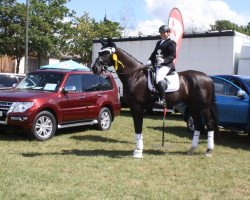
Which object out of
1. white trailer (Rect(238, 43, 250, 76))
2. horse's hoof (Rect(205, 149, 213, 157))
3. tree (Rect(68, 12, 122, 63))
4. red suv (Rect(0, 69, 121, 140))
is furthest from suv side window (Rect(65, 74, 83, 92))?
tree (Rect(68, 12, 122, 63))

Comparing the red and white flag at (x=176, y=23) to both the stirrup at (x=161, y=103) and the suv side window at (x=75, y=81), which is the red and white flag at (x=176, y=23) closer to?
the suv side window at (x=75, y=81)

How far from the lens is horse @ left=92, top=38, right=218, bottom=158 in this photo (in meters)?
8.87

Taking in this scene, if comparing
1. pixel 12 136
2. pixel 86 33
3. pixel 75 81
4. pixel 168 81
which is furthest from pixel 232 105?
pixel 86 33

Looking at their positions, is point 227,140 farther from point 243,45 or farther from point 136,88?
point 243,45

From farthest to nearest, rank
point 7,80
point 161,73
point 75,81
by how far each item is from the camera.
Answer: point 7,80
point 75,81
point 161,73

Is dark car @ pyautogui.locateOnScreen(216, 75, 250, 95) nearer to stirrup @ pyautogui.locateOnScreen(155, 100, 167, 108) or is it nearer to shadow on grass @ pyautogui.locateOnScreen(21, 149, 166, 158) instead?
stirrup @ pyautogui.locateOnScreen(155, 100, 167, 108)

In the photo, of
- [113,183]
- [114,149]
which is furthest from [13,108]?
[113,183]

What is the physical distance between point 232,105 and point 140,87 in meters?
2.96

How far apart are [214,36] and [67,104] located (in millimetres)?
7197

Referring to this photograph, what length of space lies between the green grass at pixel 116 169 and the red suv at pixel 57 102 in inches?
18.1

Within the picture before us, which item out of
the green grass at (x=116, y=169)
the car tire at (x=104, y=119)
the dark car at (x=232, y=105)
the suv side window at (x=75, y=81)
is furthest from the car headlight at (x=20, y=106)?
the dark car at (x=232, y=105)

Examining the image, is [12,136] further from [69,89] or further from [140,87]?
[140,87]

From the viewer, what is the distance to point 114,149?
32.2ft

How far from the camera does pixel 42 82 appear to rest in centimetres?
1143
